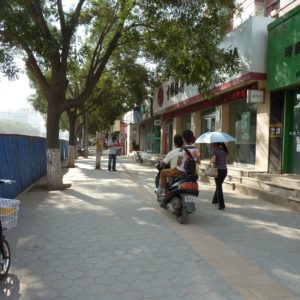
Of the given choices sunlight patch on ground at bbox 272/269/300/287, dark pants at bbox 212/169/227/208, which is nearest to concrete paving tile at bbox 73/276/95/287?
sunlight patch on ground at bbox 272/269/300/287

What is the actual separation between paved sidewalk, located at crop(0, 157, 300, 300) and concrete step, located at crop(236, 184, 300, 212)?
24 cm

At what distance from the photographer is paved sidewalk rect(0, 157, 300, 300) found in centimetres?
405

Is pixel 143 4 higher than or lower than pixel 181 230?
higher

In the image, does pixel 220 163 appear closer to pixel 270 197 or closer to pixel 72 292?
pixel 270 197

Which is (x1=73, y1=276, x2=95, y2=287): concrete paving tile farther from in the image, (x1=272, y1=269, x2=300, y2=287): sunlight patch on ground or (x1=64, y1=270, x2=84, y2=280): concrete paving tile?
(x1=272, y1=269, x2=300, y2=287): sunlight patch on ground

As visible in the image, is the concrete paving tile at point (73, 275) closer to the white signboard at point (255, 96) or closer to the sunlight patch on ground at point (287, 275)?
the sunlight patch on ground at point (287, 275)

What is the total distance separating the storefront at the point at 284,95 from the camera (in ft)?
34.2

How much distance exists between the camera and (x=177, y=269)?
470cm

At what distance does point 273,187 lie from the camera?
999cm

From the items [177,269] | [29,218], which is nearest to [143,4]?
[29,218]

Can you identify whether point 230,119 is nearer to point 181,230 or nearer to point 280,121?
point 280,121

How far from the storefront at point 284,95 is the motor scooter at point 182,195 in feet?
16.2

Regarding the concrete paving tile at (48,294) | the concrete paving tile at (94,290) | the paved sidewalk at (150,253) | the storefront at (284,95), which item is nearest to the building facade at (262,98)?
the storefront at (284,95)

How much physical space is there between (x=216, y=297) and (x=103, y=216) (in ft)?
14.3
